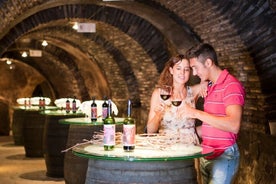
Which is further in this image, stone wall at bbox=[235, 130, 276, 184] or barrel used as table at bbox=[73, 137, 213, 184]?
stone wall at bbox=[235, 130, 276, 184]

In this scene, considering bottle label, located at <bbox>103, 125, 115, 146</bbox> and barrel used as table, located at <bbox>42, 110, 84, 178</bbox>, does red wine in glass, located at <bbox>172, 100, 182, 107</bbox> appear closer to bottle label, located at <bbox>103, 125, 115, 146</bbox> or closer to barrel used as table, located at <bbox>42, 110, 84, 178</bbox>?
bottle label, located at <bbox>103, 125, 115, 146</bbox>

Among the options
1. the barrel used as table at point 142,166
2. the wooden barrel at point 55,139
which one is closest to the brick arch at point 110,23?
the wooden barrel at point 55,139

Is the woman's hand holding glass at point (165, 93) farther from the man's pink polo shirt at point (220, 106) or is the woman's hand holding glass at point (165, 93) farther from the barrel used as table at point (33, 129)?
the barrel used as table at point (33, 129)

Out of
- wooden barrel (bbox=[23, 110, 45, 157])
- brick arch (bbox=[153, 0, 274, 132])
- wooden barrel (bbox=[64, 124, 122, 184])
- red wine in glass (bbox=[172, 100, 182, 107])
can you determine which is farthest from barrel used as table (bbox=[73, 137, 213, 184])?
wooden barrel (bbox=[23, 110, 45, 157])

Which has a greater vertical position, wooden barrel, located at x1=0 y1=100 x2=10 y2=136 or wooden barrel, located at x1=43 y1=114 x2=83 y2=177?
wooden barrel, located at x1=0 y1=100 x2=10 y2=136

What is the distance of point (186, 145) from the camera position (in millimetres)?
3375

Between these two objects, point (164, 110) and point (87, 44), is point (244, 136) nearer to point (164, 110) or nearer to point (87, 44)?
point (164, 110)

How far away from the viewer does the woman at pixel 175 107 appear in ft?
12.0

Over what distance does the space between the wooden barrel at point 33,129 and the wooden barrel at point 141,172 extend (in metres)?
6.65

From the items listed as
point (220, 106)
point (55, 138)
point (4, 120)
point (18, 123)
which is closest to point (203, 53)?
point (220, 106)

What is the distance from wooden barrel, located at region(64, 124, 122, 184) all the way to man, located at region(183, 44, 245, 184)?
7.10 feet

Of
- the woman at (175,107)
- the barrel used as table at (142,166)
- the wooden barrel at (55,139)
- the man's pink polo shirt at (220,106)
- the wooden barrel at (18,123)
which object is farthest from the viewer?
the wooden barrel at (18,123)

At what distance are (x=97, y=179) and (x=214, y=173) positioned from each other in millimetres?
773

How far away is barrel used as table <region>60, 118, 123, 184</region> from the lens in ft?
17.9
